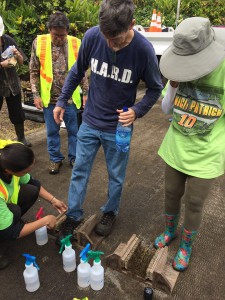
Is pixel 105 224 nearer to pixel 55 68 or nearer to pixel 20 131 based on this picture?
pixel 55 68

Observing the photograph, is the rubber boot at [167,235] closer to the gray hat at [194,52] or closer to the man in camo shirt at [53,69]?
the gray hat at [194,52]

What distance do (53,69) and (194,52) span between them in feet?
7.48

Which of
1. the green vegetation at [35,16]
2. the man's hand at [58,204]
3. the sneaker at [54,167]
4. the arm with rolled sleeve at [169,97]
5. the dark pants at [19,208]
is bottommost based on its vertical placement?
the sneaker at [54,167]

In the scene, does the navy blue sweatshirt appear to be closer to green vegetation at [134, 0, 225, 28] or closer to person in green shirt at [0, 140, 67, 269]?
person in green shirt at [0, 140, 67, 269]

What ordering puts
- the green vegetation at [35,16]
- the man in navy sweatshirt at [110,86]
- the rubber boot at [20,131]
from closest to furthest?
the man in navy sweatshirt at [110,86] < the rubber boot at [20,131] < the green vegetation at [35,16]

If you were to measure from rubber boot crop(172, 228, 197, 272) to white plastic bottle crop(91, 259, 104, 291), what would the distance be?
659 millimetres

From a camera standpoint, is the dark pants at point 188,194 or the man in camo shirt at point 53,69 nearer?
the dark pants at point 188,194

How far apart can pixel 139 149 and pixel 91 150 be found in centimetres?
224

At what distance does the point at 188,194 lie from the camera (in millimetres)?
2334

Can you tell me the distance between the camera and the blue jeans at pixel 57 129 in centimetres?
388

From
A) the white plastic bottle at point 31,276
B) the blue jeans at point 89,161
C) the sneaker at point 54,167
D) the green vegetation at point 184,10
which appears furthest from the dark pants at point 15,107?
the green vegetation at point 184,10

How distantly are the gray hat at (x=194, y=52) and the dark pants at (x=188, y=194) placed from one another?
822mm

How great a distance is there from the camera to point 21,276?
2525 mm

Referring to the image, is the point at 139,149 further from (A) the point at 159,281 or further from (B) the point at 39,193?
(A) the point at 159,281
